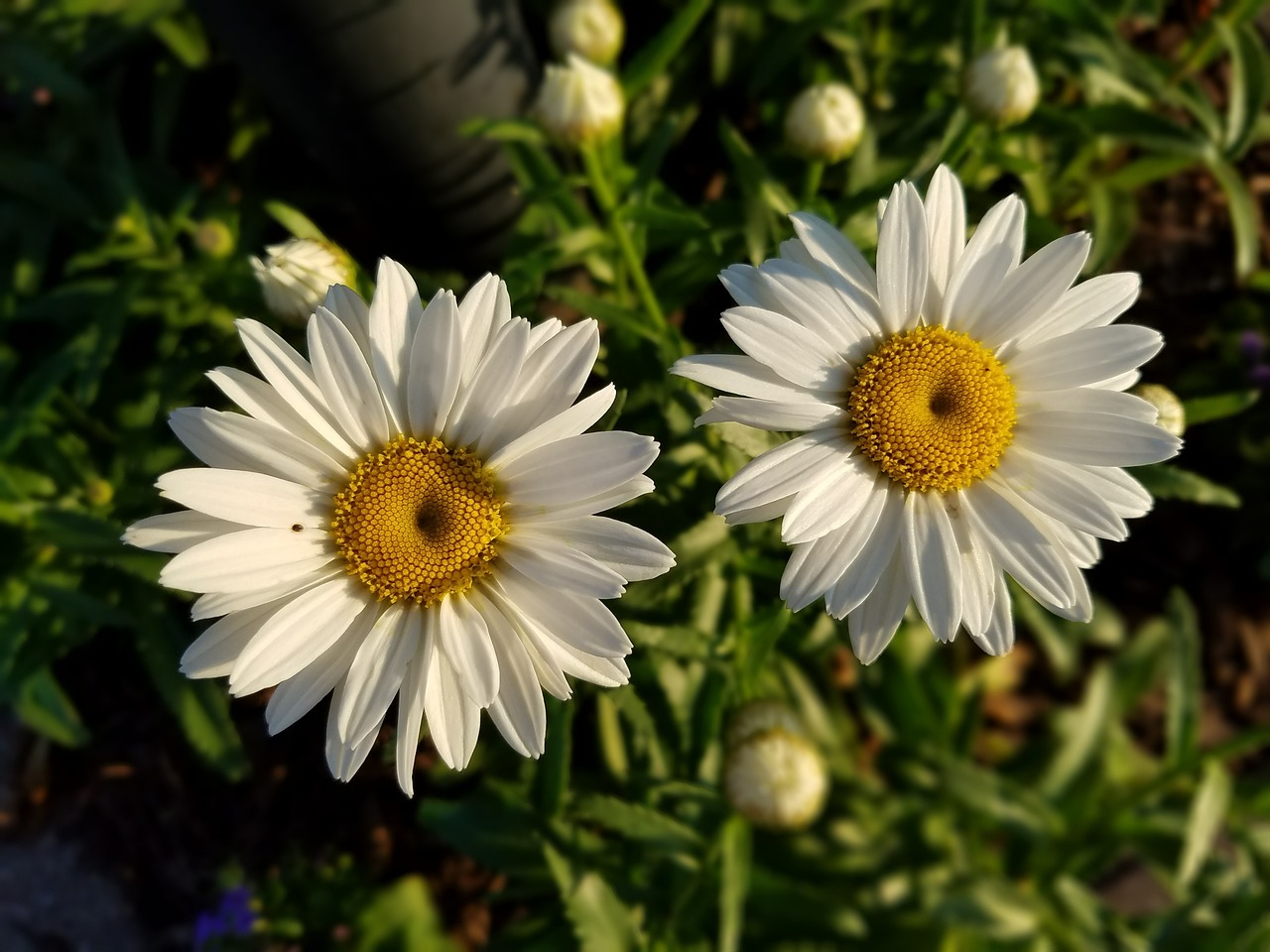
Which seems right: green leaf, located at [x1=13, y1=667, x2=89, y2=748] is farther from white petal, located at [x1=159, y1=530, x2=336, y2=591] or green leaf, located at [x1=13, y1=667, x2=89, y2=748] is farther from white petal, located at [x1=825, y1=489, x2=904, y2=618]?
white petal, located at [x1=825, y1=489, x2=904, y2=618]

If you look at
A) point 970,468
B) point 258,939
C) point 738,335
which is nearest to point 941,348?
point 970,468

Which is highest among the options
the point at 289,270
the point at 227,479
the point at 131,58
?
the point at 131,58

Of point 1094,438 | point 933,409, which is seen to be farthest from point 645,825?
point 1094,438

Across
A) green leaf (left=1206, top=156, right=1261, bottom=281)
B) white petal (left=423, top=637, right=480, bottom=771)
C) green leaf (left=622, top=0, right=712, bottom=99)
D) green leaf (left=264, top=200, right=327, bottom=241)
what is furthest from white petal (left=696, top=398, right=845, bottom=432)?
green leaf (left=1206, top=156, right=1261, bottom=281)

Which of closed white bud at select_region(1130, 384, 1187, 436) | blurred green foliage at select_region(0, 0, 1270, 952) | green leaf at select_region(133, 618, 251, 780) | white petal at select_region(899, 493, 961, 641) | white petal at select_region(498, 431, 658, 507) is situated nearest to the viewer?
white petal at select_region(498, 431, 658, 507)

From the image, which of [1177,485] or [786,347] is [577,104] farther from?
[1177,485]

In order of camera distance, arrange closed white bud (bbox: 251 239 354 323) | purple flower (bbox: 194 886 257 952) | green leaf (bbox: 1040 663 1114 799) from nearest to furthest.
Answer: closed white bud (bbox: 251 239 354 323)
purple flower (bbox: 194 886 257 952)
green leaf (bbox: 1040 663 1114 799)

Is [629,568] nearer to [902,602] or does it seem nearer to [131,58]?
[902,602]
